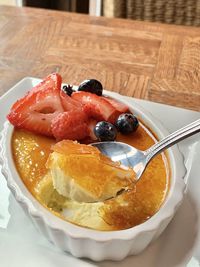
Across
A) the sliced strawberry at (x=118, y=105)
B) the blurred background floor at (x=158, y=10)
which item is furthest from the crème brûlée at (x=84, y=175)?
the blurred background floor at (x=158, y=10)

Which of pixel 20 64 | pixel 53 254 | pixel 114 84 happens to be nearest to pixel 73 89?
pixel 114 84

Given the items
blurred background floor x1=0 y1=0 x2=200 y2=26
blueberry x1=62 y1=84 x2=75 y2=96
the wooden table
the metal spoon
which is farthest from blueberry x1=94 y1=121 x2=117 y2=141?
blurred background floor x1=0 y1=0 x2=200 y2=26

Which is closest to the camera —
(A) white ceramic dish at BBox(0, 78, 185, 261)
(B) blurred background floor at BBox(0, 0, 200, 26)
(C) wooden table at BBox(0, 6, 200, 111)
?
(A) white ceramic dish at BBox(0, 78, 185, 261)

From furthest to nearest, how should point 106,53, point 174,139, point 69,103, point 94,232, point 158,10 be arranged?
1. point 158,10
2. point 106,53
3. point 69,103
4. point 174,139
5. point 94,232

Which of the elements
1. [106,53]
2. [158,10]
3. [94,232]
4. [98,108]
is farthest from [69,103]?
[158,10]

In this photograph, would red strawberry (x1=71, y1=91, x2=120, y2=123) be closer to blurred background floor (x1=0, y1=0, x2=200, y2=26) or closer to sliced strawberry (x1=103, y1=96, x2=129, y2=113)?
sliced strawberry (x1=103, y1=96, x2=129, y2=113)

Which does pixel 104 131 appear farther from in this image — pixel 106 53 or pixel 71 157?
pixel 106 53

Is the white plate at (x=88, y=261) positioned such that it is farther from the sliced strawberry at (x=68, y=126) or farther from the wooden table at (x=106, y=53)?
the wooden table at (x=106, y=53)
